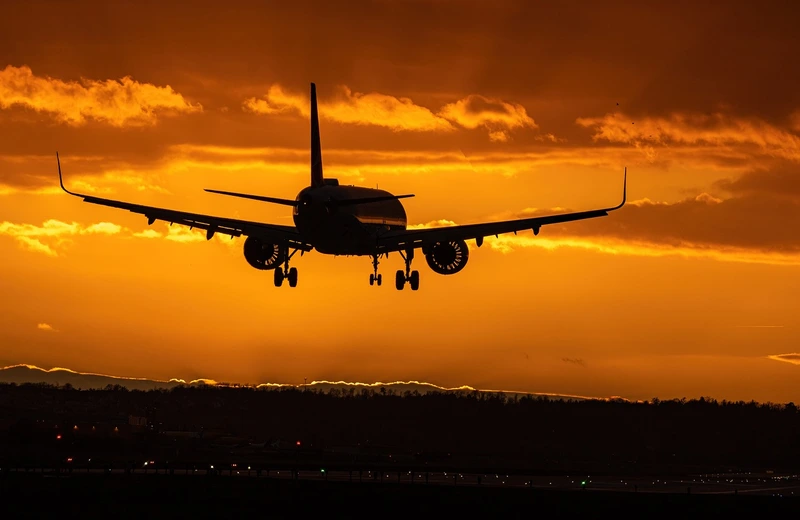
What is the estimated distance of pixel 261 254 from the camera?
10700 cm

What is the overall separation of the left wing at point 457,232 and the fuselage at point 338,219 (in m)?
1.46

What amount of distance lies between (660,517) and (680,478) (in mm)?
83951

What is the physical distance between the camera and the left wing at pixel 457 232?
101 m

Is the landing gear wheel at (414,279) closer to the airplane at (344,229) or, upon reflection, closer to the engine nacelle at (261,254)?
the airplane at (344,229)

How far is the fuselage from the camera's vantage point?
94125 mm

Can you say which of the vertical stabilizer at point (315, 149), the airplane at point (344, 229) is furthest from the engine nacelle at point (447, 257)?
the vertical stabilizer at point (315, 149)

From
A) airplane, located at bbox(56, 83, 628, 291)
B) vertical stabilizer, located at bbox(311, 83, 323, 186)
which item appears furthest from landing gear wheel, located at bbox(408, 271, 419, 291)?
vertical stabilizer, located at bbox(311, 83, 323, 186)

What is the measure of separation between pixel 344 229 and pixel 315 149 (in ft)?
56.6

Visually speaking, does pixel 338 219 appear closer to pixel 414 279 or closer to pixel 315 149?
pixel 414 279

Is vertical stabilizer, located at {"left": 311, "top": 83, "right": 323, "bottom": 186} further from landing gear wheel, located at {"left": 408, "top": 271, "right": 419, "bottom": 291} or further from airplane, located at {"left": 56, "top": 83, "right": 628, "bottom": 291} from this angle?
landing gear wheel, located at {"left": 408, "top": 271, "right": 419, "bottom": 291}

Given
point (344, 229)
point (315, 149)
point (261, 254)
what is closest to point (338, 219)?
point (344, 229)

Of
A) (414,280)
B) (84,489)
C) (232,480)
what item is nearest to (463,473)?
(232,480)

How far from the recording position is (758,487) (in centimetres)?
16225

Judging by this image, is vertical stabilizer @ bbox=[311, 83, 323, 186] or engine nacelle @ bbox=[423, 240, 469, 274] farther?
engine nacelle @ bbox=[423, 240, 469, 274]
